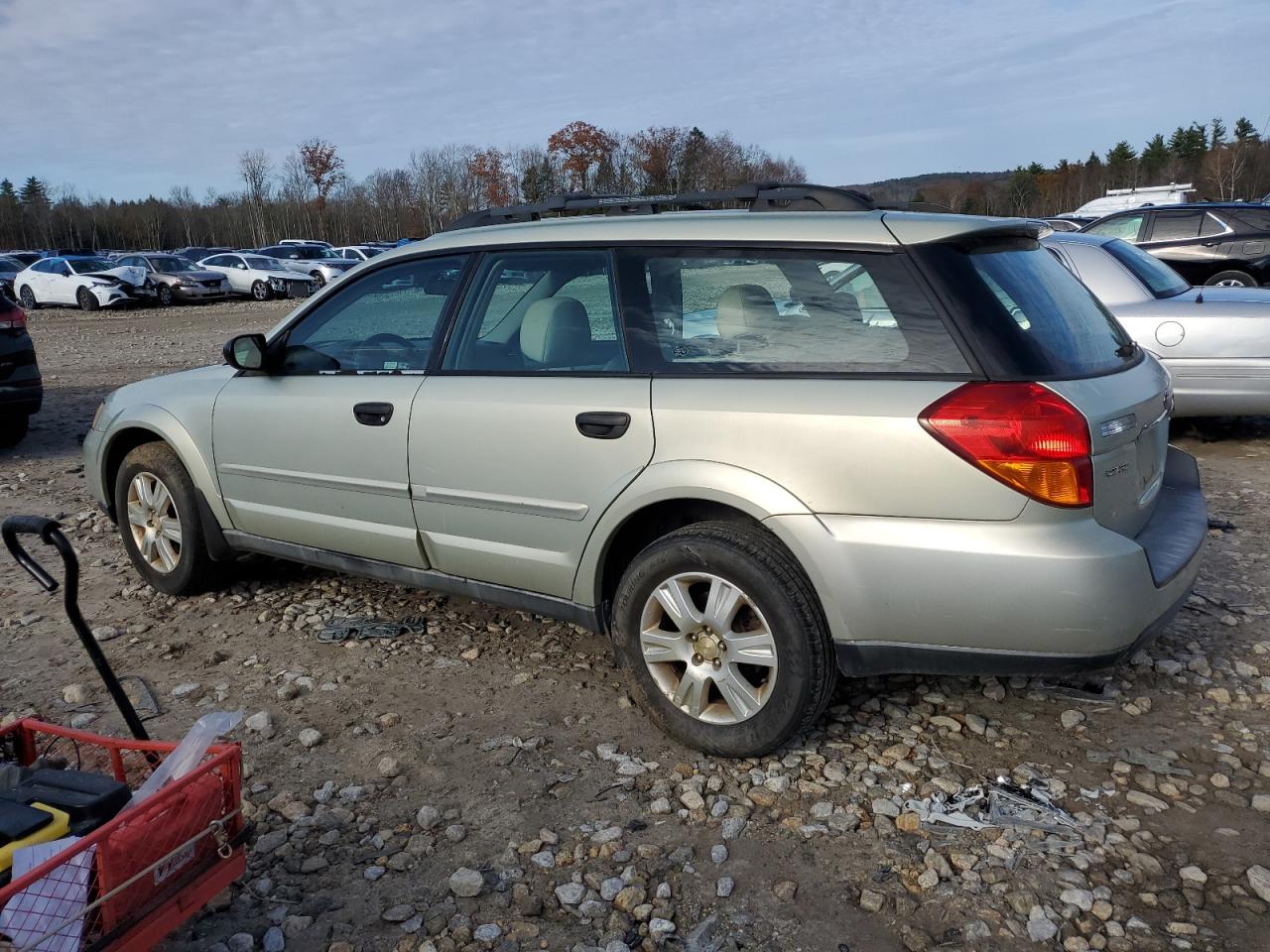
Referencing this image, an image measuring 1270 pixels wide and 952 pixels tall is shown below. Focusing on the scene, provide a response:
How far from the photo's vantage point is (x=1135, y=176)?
72.4m

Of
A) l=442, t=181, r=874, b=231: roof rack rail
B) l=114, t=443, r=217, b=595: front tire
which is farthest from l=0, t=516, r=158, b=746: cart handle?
l=442, t=181, r=874, b=231: roof rack rail

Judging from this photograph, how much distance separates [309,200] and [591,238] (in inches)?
3322

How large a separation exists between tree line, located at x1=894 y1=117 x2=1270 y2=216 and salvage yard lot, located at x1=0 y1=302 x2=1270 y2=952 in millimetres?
61441

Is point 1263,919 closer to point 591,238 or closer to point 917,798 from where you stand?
point 917,798

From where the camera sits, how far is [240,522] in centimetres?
489

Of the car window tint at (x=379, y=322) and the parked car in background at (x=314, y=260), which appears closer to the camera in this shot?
the car window tint at (x=379, y=322)

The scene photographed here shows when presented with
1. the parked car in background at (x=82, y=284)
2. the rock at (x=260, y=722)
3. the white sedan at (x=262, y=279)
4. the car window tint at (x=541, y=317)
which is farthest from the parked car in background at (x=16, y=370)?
the white sedan at (x=262, y=279)

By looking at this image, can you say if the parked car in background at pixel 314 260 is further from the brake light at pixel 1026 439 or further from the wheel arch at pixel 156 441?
the brake light at pixel 1026 439

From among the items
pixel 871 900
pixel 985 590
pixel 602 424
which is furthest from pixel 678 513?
pixel 871 900

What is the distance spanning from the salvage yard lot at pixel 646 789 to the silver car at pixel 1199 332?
2766 mm

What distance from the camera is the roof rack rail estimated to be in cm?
371

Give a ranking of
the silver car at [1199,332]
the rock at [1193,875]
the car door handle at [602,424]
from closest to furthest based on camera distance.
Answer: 1. the rock at [1193,875]
2. the car door handle at [602,424]
3. the silver car at [1199,332]

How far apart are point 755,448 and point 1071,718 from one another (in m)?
1.55

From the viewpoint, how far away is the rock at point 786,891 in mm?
2824
